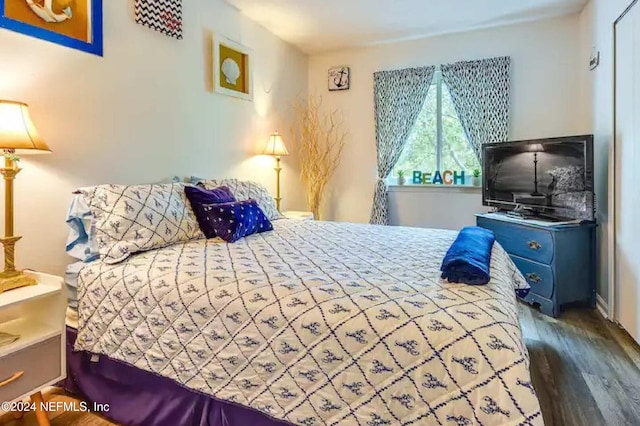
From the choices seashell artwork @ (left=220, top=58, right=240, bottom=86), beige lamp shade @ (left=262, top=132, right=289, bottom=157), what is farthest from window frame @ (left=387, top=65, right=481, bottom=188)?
seashell artwork @ (left=220, top=58, right=240, bottom=86)

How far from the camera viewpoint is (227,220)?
93.5 inches

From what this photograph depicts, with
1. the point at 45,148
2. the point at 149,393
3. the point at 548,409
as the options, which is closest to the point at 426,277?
the point at 548,409

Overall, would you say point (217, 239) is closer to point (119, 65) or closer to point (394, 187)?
point (119, 65)

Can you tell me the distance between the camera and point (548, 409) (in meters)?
1.84

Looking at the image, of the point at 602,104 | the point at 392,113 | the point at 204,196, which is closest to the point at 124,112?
the point at 204,196

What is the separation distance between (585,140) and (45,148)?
11.2 ft

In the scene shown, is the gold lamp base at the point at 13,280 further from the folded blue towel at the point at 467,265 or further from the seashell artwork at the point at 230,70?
the seashell artwork at the point at 230,70

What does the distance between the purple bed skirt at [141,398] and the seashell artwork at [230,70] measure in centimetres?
231

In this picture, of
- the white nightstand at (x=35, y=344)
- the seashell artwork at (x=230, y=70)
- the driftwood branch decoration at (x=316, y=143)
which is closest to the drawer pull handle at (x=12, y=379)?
the white nightstand at (x=35, y=344)

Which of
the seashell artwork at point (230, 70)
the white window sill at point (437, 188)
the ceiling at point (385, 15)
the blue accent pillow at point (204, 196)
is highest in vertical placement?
the ceiling at point (385, 15)

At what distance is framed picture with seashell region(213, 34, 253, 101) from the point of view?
3.27 metres

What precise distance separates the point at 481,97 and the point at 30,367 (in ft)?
13.3

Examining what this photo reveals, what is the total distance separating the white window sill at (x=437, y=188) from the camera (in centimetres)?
414

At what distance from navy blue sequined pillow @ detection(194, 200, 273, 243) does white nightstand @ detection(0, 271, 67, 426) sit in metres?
0.84
